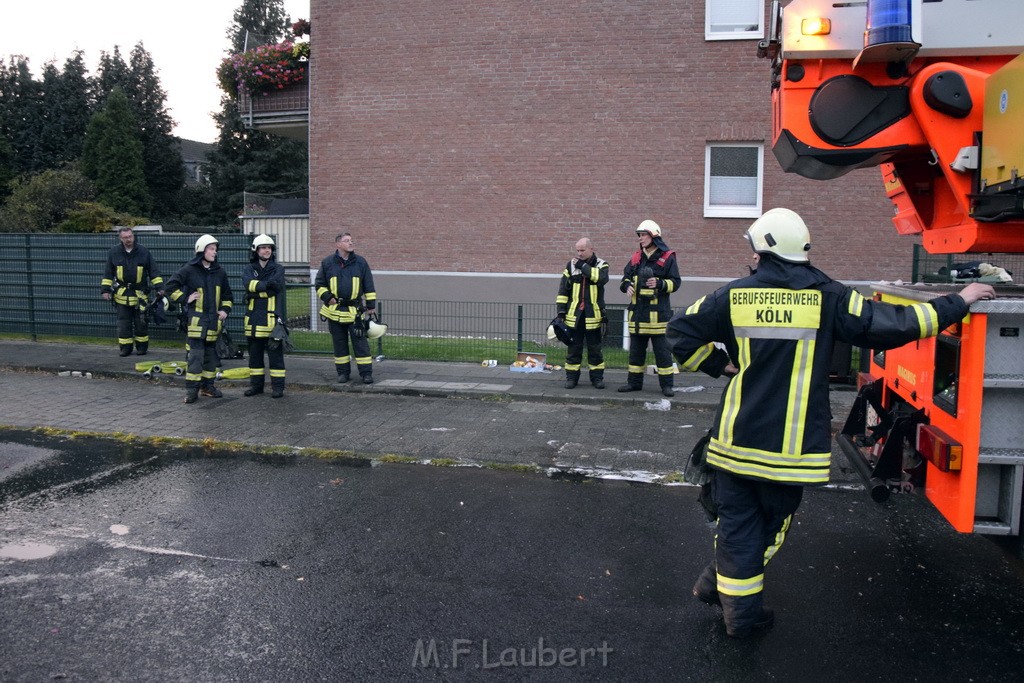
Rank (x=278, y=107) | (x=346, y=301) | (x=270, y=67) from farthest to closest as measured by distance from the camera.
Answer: (x=278, y=107)
(x=270, y=67)
(x=346, y=301)

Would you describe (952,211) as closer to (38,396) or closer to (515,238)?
(38,396)

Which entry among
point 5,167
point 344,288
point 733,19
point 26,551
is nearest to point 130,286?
point 344,288

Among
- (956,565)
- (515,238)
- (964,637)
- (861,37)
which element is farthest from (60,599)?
(515,238)

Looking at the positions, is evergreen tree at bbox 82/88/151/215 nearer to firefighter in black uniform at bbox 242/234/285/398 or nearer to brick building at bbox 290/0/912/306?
brick building at bbox 290/0/912/306

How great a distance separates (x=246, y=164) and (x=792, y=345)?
46125 millimetres

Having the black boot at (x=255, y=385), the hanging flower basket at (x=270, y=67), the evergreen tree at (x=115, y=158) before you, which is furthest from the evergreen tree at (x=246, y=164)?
the black boot at (x=255, y=385)

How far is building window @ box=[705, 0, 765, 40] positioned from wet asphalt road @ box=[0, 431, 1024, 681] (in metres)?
10.1

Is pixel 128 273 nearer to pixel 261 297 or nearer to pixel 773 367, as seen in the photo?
pixel 261 297

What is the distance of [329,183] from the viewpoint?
16172 millimetres

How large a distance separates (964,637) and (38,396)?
9651 millimetres

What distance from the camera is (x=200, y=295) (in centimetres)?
991

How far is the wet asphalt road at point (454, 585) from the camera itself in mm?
3859

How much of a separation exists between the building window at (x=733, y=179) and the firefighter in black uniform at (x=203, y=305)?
27.1 feet

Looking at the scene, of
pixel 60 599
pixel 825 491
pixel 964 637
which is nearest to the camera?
pixel 964 637
